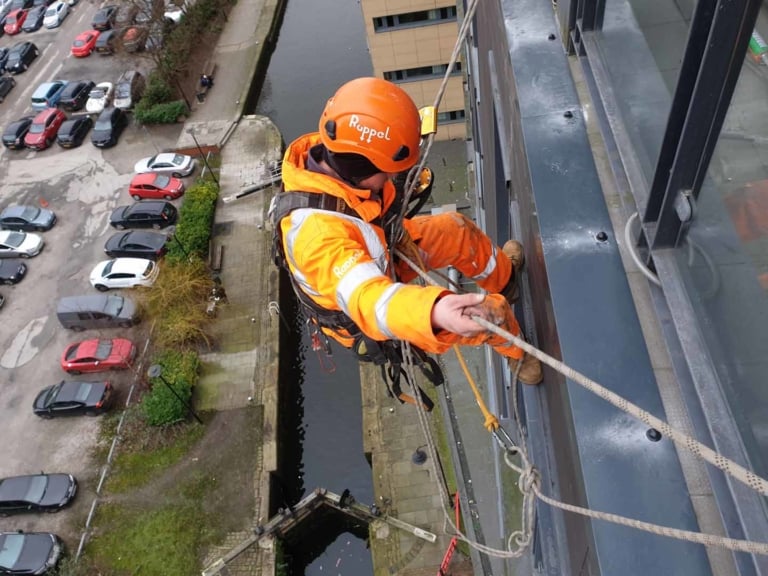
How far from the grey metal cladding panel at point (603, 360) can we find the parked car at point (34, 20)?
94.7ft

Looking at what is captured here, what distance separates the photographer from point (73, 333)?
15.0 m

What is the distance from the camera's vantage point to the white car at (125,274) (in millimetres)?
15414

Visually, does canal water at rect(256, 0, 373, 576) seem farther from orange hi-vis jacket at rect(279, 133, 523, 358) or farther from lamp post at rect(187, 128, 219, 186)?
orange hi-vis jacket at rect(279, 133, 523, 358)

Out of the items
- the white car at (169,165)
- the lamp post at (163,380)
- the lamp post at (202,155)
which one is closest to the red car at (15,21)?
the lamp post at (202,155)

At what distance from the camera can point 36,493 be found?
12094 millimetres

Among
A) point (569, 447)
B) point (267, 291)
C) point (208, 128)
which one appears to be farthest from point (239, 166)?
point (569, 447)

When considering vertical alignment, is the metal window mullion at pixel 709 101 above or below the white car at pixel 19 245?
→ above

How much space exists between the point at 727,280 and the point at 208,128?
65.6 ft

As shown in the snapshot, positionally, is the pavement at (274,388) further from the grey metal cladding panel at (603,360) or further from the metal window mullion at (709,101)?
the metal window mullion at (709,101)

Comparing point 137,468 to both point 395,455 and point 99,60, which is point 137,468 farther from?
point 99,60

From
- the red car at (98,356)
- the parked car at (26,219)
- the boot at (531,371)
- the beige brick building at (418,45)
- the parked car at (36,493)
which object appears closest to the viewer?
the boot at (531,371)

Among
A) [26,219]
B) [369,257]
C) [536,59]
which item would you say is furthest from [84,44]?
[369,257]

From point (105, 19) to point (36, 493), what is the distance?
20.1m

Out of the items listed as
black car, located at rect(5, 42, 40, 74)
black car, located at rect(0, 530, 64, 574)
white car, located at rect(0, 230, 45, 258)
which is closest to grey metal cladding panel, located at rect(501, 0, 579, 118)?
black car, located at rect(0, 530, 64, 574)
